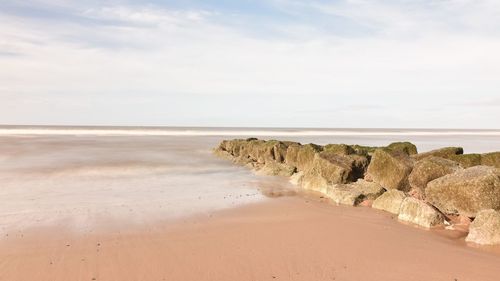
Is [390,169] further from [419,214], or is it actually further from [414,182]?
[419,214]

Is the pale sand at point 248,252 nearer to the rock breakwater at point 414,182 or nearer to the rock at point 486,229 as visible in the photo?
the rock at point 486,229

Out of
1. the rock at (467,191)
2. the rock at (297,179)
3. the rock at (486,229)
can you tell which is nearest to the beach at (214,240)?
the rock at (486,229)

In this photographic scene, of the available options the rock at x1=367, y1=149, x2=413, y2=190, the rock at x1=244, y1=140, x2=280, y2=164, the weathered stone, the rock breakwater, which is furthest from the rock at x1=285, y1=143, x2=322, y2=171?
the rock at x1=367, y1=149, x2=413, y2=190

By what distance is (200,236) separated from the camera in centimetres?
921

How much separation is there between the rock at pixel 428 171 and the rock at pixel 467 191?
1024mm

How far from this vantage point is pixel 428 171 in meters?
12.4

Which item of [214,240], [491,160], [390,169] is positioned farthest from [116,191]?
[491,160]

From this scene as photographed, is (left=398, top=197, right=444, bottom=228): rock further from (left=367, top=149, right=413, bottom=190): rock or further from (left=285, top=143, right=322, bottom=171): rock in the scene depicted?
(left=285, top=143, right=322, bottom=171): rock

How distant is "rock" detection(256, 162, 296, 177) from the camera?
19672 millimetres

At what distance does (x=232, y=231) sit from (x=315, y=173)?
6.68 meters

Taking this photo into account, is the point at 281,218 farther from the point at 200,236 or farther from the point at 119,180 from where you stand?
the point at 119,180

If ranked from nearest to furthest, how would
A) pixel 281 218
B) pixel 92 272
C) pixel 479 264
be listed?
pixel 92 272
pixel 479 264
pixel 281 218

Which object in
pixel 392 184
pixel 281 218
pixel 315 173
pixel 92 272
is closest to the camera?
pixel 92 272

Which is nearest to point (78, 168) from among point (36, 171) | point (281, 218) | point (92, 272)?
point (36, 171)
